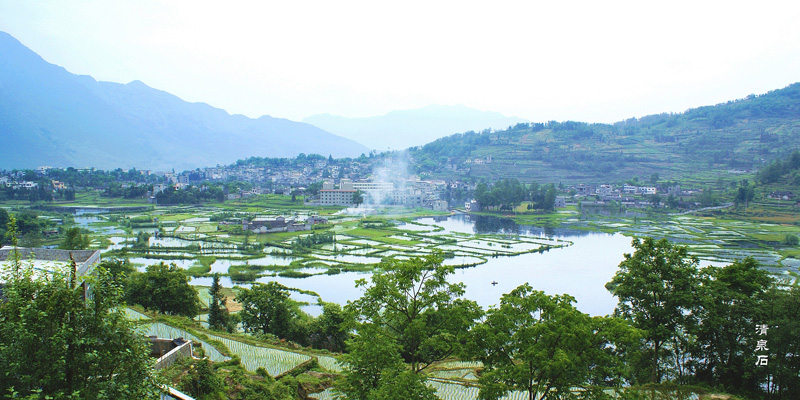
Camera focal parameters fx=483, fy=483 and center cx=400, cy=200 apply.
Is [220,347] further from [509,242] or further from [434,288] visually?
[509,242]

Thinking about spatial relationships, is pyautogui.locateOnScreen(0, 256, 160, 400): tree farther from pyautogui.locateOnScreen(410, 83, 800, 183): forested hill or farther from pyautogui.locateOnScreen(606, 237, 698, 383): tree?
pyautogui.locateOnScreen(410, 83, 800, 183): forested hill

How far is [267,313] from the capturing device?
1317 cm

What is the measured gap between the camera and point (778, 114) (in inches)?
3489

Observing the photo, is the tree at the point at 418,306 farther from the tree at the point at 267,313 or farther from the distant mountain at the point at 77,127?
the distant mountain at the point at 77,127

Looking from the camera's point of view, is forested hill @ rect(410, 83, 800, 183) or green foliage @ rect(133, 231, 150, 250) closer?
green foliage @ rect(133, 231, 150, 250)

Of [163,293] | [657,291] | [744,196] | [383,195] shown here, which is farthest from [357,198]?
[657,291]

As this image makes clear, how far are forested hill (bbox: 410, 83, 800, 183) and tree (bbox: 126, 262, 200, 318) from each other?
64.8 metres

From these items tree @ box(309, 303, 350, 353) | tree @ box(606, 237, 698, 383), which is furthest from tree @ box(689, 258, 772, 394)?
tree @ box(309, 303, 350, 353)

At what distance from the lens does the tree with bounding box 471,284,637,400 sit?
19.5 feet

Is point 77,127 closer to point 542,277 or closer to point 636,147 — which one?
point 636,147

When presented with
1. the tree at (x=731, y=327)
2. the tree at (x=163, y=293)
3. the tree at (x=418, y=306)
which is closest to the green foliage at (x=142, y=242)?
the tree at (x=163, y=293)

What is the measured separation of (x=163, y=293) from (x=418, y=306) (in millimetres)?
9910

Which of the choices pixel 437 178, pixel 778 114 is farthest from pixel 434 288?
pixel 778 114

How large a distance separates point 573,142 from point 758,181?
43.1 meters
